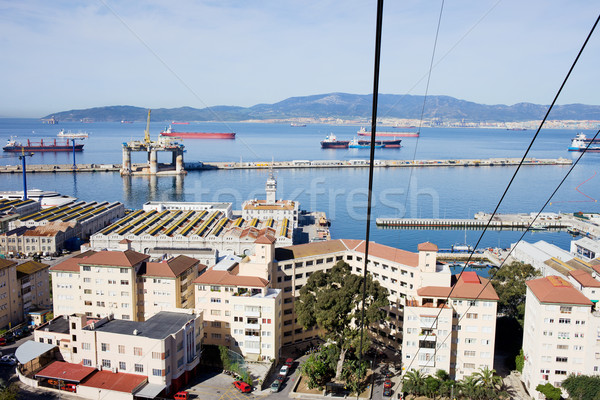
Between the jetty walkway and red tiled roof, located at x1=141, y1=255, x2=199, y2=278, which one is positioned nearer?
red tiled roof, located at x1=141, y1=255, x2=199, y2=278

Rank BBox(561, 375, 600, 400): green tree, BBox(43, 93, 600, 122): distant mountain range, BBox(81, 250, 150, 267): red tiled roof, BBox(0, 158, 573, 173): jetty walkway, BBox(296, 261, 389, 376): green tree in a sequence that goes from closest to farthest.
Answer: BBox(561, 375, 600, 400): green tree → BBox(296, 261, 389, 376): green tree → BBox(81, 250, 150, 267): red tiled roof → BBox(0, 158, 573, 173): jetty walkway → BBox(43, 93, 600, 122): distant mountain range

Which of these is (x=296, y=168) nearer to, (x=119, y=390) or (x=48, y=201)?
(x=48, y=201)

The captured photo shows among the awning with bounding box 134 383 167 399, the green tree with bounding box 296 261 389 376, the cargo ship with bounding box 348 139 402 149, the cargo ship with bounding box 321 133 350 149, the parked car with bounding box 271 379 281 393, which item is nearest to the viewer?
the awning with bounding box 134 383 167 399

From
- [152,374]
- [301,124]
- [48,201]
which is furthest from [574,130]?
[152,374]

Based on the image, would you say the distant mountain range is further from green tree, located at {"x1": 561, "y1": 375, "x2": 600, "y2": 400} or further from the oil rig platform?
green tree, located at {"x1": 561, "y1": 375, "x2": 600, "y2": 400}

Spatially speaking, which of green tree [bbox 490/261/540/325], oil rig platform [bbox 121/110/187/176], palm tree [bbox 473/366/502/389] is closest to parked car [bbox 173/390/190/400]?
palm tree [bbox 473/366/502/389]
